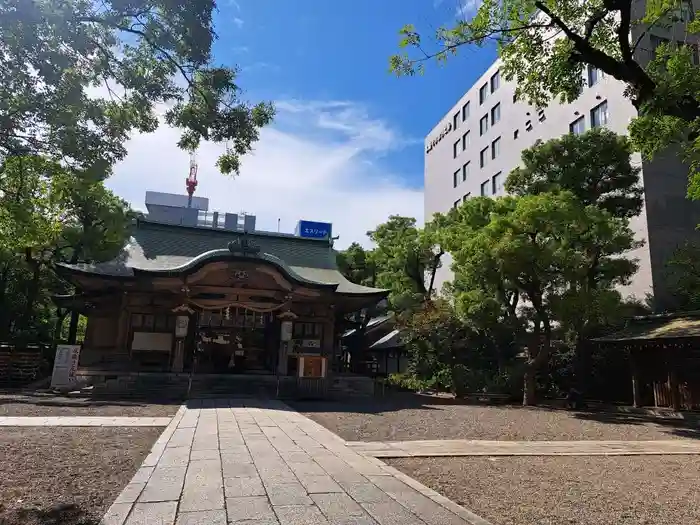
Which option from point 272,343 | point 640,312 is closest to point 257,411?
point 272,343

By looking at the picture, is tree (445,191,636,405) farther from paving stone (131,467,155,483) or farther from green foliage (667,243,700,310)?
paving stone (131,467,155,483)

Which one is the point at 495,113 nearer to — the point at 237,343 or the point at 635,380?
the point at 635,380

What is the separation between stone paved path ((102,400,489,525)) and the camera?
4.31m

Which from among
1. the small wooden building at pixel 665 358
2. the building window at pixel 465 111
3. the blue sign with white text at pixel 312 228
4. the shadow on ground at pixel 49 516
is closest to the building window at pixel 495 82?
the building window at pixel 465 111

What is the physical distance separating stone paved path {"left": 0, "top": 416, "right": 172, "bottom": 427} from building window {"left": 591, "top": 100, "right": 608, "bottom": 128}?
74.7 feet

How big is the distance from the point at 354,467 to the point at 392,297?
1755 cm

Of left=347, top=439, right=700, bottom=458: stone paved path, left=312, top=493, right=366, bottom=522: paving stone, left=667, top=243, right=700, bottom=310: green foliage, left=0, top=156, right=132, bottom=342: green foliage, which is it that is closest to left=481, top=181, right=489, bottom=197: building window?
left=667, top=243, right=700, bottom=310: green foliage

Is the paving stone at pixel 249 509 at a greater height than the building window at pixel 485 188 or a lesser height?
lesser

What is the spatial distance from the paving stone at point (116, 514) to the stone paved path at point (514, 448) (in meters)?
3.77

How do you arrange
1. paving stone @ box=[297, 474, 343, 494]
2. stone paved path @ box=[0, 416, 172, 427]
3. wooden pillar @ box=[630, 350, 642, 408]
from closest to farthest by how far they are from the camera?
1. paving stone @ box=[297, 474, 343, 494]
2. stone paved path @ box=[0, 416, 172, 427]
3. wooden pillar @ box=[630, 350, 642, 408]

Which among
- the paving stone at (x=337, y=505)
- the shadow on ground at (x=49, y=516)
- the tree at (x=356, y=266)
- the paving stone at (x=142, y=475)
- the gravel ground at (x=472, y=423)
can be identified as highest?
the tree at (x=356, y=266)

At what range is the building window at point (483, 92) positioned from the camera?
35.1 metres

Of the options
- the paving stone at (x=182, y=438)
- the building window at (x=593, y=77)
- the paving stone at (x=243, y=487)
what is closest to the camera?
the paving stone at (x=243, y=487)

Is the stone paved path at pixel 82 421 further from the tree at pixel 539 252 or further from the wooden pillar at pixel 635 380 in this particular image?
the wooden pillar at pixel 635 380
